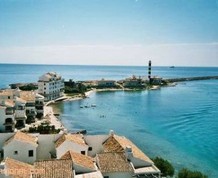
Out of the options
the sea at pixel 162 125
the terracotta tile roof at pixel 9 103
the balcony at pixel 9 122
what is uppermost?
the terracotta tile roof at pixel 9 103

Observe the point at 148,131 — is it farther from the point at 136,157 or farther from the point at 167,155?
the point at 136,157

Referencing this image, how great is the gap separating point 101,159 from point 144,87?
124850mm

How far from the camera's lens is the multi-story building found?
1989 inches

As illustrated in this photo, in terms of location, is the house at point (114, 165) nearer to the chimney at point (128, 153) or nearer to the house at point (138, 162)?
the chimney at point (128, 153)

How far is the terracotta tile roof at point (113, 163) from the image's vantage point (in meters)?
25.8

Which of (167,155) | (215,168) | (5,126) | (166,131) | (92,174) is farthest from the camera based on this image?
(166,131)

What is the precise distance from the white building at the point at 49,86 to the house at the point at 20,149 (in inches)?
2610

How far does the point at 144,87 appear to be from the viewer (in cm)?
15088

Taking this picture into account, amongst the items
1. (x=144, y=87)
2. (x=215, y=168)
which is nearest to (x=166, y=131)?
(x=215, y=168)

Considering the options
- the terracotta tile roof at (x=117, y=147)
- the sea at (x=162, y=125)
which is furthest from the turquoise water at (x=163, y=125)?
the terracotta tile roof at (x=117, y=147)

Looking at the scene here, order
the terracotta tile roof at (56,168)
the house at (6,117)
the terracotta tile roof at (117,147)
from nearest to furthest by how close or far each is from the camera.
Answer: the terracotta tile roof at (56,168), the terracotta tile roof at (117,147), the house at (6,117)

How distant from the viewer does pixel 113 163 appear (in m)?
26.5

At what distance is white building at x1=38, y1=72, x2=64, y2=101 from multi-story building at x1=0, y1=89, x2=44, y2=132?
28.0 meters

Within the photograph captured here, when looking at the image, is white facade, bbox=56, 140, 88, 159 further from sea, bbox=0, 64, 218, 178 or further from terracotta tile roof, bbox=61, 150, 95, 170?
sea, bbox=0, 64, 218, 178
